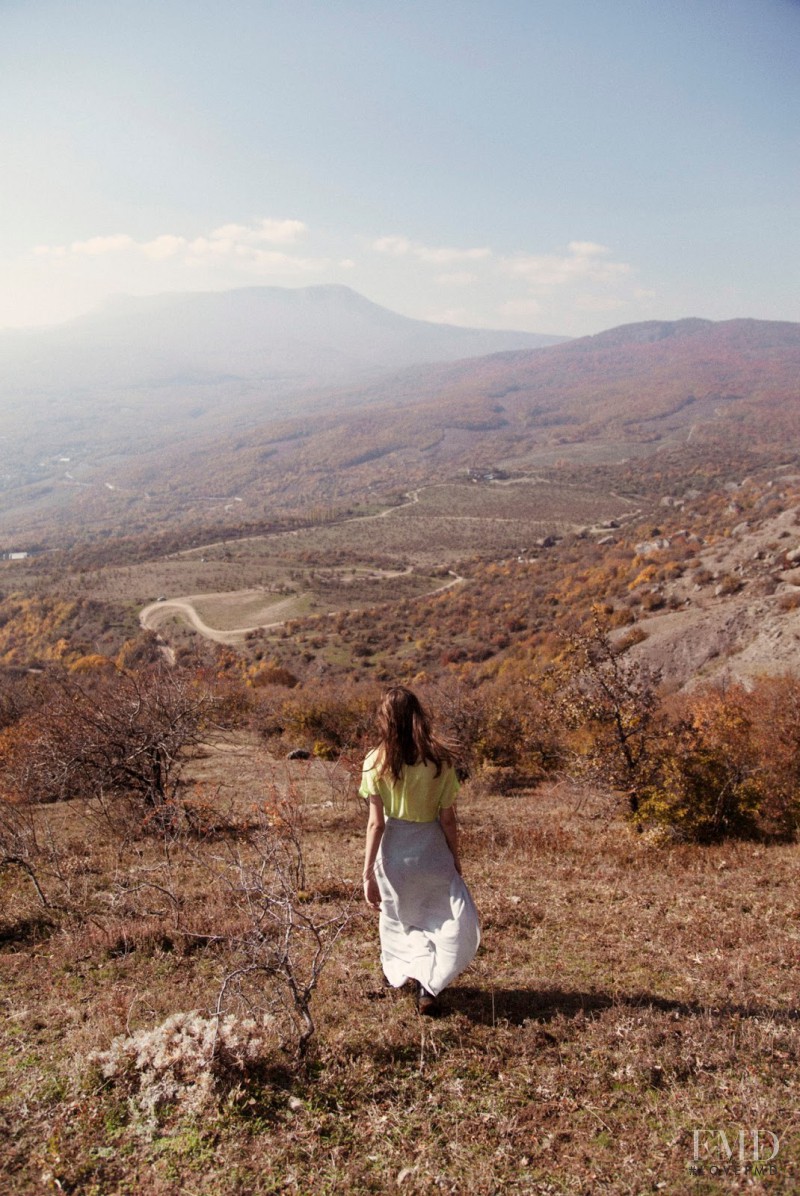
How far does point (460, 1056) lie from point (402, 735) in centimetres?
175

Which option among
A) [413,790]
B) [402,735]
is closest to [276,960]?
[413,790]

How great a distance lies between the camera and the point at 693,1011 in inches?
151

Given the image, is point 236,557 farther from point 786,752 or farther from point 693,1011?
point 693,1011

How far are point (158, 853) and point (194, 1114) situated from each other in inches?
227

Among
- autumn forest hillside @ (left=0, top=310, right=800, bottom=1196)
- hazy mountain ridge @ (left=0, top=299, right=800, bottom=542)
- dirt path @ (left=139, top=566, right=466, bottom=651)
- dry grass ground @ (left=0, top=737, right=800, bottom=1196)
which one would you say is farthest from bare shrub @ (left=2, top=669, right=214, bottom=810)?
hazy mountain ridge @ (left=0, top=299, right=800, bottom=542)

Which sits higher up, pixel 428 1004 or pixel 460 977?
pixel 428 1004

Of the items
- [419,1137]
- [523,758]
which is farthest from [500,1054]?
[523,758]

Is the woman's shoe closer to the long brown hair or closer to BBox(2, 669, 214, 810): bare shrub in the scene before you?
the long brown hair

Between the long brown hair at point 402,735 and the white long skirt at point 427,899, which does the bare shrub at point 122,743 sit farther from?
the long brown hair at point 402,735

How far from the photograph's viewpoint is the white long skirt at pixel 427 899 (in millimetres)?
3576

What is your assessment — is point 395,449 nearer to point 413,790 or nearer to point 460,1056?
point 413,790

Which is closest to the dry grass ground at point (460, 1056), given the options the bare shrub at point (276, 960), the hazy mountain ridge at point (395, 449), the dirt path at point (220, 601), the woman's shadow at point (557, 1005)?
the woman's shadow at point (557, 1005)

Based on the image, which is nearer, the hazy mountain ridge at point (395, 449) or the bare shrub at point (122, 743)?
the bare shrub at point (122, 743)

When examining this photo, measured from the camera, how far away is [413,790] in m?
3.56
